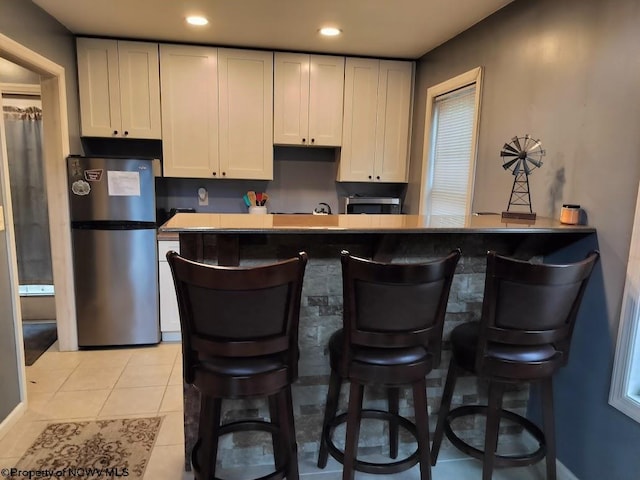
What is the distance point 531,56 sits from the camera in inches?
85.5

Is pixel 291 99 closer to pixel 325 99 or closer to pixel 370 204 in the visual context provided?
pixel 325 99

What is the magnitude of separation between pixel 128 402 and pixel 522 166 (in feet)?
8.73

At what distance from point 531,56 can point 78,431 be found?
125 inches

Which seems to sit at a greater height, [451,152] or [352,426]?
[451,152]

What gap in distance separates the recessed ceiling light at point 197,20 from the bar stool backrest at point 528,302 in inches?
96.5

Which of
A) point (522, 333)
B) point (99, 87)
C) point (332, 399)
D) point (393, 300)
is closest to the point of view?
point (393, 300)

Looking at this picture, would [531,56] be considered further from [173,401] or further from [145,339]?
[145,339]

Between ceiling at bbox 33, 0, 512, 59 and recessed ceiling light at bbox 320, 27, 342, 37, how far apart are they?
0.18ft

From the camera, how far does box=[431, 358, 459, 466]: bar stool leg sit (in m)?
1.85

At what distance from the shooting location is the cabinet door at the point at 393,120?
142 inches

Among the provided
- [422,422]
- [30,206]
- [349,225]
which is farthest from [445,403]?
[30,206]

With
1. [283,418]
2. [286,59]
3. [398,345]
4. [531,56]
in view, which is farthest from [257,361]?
[286,59]

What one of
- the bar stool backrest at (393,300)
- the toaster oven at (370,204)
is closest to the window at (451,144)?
the toaster oven at (370,204)

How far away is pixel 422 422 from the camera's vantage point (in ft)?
5.10
